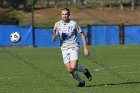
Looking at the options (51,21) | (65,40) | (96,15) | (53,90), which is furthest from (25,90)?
(96,15)

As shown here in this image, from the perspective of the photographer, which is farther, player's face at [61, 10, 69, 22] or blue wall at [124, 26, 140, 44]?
blue wall at [124, 26, 140, 44]

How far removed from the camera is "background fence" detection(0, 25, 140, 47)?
160 feet

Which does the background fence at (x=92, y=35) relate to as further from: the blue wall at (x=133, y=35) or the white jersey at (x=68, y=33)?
the white jersey at (x=68, y=33)

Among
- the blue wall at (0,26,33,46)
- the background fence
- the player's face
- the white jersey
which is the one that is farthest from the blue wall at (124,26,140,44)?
the player's face

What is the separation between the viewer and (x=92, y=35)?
164 feet

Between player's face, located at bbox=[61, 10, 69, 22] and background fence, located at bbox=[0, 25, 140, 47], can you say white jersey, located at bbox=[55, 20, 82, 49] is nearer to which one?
player's face, located at bbox=[61, 10, 69, 22]

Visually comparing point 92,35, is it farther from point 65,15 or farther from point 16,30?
point 65,15

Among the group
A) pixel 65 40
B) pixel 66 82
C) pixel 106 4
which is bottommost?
pixel 106 4

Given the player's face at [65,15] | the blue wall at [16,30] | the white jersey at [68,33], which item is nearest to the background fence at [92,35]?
the blue wall at [16,30]

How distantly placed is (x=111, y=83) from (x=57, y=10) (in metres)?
61.2

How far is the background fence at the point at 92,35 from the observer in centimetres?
4866

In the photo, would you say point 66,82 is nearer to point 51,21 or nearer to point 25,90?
point 25,90

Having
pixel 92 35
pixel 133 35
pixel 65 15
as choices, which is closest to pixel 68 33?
pixel 65 15

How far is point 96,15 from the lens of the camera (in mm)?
75812
